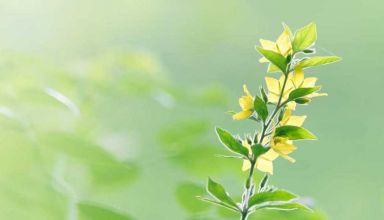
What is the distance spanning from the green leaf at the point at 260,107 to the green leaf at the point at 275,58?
0.01 meters

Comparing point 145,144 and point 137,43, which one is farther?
point 137,43

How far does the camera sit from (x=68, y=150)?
41 cm

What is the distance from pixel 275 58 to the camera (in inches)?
8.4

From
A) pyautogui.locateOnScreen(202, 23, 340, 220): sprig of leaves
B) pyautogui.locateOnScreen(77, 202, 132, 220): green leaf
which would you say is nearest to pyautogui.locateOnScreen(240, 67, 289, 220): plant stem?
pyautogui.locateOnScreen(202, 23, 340, 220): sprig of leaves

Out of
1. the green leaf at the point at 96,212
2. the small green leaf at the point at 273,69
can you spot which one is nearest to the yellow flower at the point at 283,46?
the small green leaf at the point at 273,69

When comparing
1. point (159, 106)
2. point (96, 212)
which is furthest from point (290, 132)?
point (159, 106)

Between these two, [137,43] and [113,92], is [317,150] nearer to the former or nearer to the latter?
[137,43]

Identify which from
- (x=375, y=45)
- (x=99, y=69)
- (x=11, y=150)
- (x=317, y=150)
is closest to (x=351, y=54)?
(x=375, y=45)

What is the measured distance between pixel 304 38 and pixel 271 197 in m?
0.06

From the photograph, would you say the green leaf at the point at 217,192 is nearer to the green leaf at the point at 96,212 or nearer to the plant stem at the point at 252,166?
the plant stem at the point at 252,166

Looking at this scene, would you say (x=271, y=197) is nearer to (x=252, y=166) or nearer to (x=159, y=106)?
(x=252, y=166)

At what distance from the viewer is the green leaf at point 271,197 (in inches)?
8.3

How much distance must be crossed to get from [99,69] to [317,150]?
86 cm

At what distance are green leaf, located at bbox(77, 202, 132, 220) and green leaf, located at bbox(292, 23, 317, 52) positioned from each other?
0.16m
